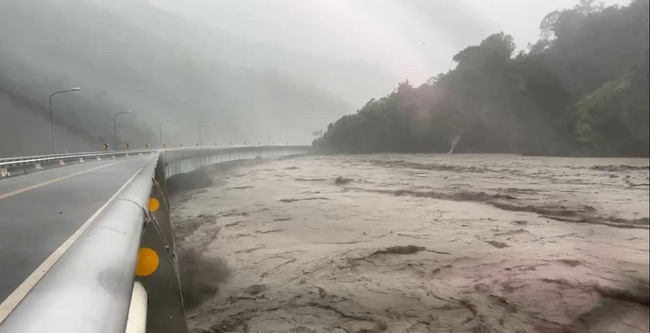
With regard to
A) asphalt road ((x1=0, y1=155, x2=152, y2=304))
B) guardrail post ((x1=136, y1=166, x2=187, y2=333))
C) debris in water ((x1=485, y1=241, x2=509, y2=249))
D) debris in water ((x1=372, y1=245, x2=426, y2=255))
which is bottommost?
debris in water ((x1=372, y1=245, x2=426, y2=255))

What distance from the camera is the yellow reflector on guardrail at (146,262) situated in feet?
9.96

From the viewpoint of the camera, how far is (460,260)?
880 centimetres

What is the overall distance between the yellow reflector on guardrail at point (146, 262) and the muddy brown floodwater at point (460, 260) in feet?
11.4

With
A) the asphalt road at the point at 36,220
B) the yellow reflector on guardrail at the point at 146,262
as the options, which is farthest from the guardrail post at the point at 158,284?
the asphalt road at the point at 36,220

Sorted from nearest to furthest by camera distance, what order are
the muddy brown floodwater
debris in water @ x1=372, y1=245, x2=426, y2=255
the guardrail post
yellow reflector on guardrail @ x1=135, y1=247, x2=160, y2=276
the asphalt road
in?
the guardrail post < yellow reflector on guardrail @ x1=135, y1=247, x2=160, y2=276 < the asphalt road < the muddy brown floodwater < debris in water @ x1=372, y1=245, x2=426, y2=255

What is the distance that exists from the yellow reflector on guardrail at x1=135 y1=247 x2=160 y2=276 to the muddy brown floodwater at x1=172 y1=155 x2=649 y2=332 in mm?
3484

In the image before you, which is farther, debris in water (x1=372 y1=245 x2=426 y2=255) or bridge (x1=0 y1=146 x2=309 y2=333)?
debris in water (x1=372 y1=245 x2=426 y2=255)

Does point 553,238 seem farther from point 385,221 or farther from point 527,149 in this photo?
point 385,221

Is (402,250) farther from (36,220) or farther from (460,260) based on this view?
(36,220)

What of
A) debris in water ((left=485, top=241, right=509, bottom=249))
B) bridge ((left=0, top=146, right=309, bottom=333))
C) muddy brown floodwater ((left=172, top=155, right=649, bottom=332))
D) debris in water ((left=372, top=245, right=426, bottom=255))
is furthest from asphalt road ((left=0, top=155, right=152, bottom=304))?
debris in water ((left=485, top=241, right=509, bottom=249))

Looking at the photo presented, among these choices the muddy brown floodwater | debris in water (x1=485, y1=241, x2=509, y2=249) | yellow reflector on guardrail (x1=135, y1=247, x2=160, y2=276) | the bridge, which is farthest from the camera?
debris in water (x1=485, y1=241, x2=509, y2=249)

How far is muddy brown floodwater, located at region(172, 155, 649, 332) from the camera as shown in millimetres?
5773

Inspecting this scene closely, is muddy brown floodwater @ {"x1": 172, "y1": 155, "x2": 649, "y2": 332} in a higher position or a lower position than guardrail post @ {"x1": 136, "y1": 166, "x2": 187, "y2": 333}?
lower

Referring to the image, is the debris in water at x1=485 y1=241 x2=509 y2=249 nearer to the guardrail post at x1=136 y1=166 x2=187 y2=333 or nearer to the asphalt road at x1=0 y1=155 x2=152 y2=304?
the guardrail post at x1=136 y1=166 x2=187 y2=333
